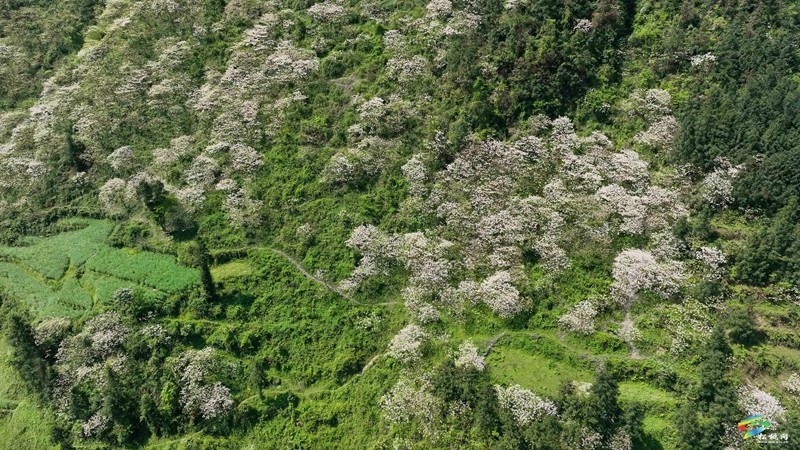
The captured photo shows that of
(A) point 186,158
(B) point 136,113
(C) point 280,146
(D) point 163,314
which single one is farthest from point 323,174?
(B) point 136,113

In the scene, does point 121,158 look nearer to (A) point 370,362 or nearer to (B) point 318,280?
(B) point 318,280

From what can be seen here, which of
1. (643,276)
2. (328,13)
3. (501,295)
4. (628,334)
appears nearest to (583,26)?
(643,276)

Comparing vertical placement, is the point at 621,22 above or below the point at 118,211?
above

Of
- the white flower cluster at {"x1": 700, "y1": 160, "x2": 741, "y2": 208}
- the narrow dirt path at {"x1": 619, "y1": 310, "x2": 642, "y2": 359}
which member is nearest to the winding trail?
the narrow dirt path at {"x1": 619, "y1": 310, "x2": 642, "y2": 359}

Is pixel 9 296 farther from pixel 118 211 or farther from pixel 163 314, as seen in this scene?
pixel 163 314

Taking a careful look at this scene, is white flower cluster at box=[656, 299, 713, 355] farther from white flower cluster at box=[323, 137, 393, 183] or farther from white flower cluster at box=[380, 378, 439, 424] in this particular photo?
white flower cluster at box=[323, 137, 393, 183]

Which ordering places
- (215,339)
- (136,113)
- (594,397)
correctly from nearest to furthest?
(594,397), (215,339), (136,113)

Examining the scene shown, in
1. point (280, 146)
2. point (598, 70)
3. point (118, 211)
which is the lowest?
point (118, 211)
